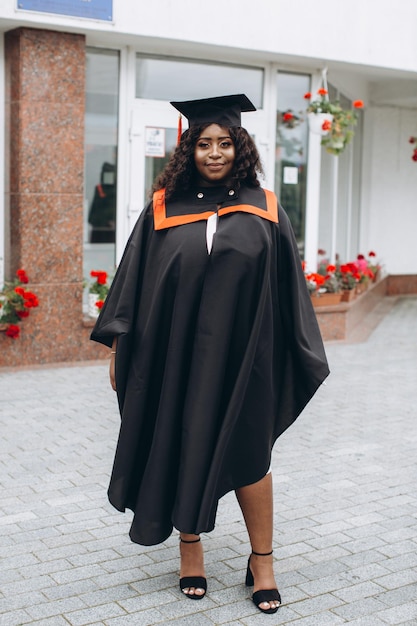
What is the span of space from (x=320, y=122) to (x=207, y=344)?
688 cm

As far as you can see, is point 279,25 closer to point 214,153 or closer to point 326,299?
point 326,299

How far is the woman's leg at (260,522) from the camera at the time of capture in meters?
3.58

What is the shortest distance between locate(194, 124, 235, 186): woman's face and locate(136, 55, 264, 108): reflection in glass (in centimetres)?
575

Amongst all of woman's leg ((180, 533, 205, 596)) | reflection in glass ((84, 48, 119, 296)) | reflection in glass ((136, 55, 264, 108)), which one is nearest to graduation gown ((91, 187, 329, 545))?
woman's leg ((180, 533, 205, 596))

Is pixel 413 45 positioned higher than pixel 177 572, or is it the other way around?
pixel 413 45

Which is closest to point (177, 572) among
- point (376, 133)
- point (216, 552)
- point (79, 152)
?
point (216, 552)

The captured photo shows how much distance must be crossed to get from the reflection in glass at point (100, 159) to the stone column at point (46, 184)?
24.2 inches

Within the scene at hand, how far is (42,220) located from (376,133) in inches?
297

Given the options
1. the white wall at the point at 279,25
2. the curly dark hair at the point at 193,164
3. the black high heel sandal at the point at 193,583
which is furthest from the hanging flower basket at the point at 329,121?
the black high heel sandal at the point at 193,583

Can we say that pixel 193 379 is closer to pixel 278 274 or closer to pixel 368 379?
pixel 278 274

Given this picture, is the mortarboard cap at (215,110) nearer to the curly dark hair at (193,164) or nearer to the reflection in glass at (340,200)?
the curly dark hair at (193,164)

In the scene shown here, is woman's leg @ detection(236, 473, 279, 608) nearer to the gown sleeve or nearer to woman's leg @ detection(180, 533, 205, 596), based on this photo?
woman's leg @ detection(180, 533, 205, 596)

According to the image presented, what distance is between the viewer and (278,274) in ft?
11.8

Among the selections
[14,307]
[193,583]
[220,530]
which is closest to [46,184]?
[14,307]
